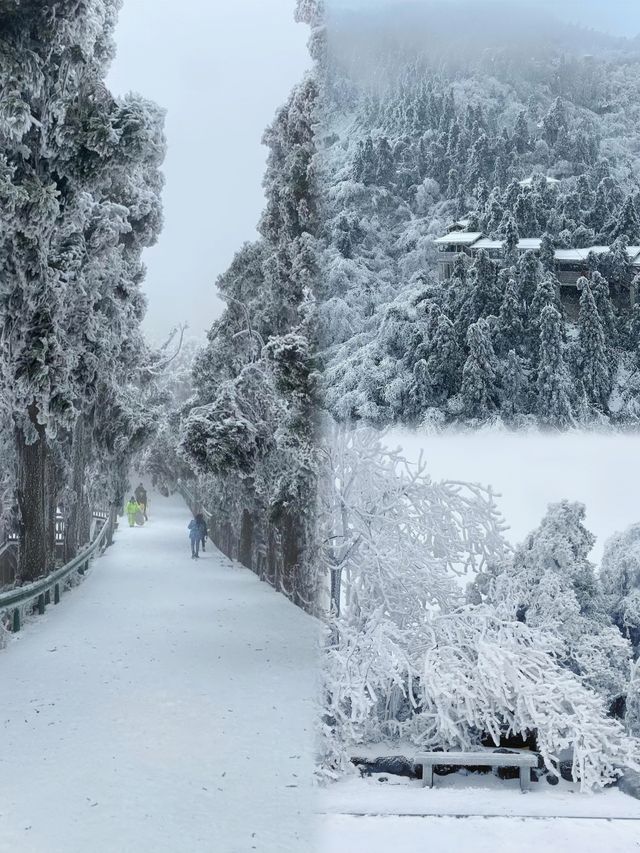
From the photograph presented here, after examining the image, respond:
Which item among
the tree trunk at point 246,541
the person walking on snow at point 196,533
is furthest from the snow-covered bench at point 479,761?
the person walking on snow at point 196,533

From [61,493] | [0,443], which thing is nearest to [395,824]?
[0,443]

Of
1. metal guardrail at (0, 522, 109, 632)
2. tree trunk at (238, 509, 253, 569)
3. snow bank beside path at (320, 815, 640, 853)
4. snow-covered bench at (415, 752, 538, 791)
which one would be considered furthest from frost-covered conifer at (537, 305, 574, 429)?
tree trunk at (238, 509, 253, 569)

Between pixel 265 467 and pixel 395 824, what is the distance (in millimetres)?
4248

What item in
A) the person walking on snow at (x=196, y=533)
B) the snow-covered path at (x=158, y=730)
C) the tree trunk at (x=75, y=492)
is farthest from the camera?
the person walking on snow at (x=196, y=533)

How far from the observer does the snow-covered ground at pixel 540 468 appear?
1980 mm

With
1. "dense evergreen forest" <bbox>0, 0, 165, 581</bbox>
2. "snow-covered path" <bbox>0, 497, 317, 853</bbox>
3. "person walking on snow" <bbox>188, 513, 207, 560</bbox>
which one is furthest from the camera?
"person walking on snow" <bbox>188, 513, 207, 560</bbox>

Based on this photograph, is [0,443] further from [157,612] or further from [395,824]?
[395,824]

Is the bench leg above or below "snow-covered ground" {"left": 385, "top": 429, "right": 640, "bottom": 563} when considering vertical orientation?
below

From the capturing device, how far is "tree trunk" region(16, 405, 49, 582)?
256 inches

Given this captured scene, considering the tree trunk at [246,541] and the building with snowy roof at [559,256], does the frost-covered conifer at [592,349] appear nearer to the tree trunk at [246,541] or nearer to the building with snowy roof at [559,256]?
the building with snowy roof at [559,256]

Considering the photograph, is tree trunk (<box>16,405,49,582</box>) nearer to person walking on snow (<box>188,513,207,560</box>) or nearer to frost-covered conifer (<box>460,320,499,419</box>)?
person walking on snow (<box>188,513,207,560</box>)

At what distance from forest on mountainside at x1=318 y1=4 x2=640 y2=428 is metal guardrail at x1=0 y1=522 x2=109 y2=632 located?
13.2 feet

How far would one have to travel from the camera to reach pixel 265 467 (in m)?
6.19

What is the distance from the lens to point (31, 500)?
650 cm
